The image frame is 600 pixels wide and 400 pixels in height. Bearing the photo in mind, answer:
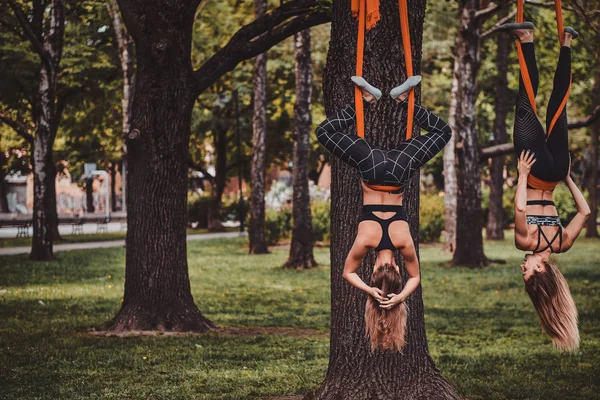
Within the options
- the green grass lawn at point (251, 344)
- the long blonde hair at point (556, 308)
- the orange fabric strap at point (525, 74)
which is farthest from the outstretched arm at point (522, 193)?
the green grass lawn at point (251, 344)

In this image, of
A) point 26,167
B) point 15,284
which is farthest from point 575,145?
point 15,284

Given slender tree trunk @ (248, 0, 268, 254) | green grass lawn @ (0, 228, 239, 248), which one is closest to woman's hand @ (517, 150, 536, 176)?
slender tree trunk @ (248, 0, 268, 254)

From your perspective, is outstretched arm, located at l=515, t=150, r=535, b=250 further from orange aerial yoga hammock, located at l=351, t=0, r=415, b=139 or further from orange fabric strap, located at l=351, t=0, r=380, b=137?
orange fabric strap, located at l=351, t=0, r=380, b=137

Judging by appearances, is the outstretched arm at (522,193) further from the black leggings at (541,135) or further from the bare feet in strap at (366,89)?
the bare feet in strap at (366,89)

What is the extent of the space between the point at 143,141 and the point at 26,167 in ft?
168

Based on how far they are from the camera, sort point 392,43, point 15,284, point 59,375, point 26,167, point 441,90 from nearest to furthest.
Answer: point 392,43 < point 59,375 < point 15,284 < point 441,90 < point 26,167

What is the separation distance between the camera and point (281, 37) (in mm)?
12523

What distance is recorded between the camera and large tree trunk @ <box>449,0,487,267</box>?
24484mm

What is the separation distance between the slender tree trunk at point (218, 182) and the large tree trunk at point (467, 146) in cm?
2378

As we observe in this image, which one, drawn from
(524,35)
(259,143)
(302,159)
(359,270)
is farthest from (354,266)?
(259,143)

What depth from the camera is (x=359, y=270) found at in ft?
23.7

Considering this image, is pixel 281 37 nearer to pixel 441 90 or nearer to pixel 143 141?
pixel 143 141

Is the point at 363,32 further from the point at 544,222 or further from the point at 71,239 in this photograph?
the point at 71,239

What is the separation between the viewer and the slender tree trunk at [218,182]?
49031 mm
